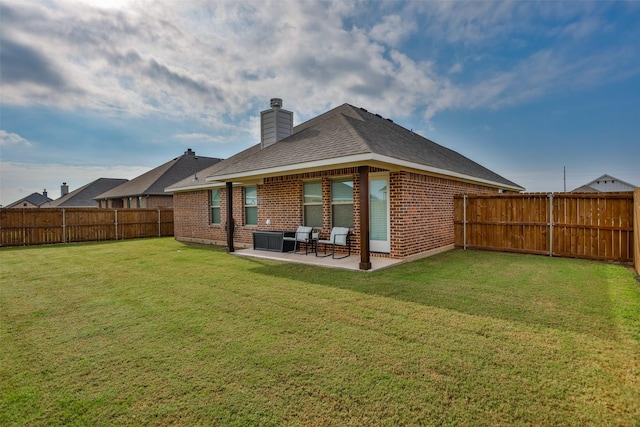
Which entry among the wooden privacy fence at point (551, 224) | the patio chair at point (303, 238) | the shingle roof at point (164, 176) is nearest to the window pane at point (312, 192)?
the patio chair at point (303, 238)

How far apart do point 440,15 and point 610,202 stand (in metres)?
7.71

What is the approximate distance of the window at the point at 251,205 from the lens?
36.6 feet

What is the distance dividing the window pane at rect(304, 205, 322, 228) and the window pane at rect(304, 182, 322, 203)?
20 cm

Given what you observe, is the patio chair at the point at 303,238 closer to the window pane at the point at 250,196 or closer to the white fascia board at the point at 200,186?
the window pane at the point at 250,196

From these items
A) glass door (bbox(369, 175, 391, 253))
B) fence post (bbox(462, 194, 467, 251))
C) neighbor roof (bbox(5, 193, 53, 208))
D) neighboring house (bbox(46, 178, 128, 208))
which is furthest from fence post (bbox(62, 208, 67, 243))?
neighbor roof (bbox(5, 193, 53, 208))

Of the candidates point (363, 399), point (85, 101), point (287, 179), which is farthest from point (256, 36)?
point (363, 399)

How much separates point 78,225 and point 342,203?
14.5 metres

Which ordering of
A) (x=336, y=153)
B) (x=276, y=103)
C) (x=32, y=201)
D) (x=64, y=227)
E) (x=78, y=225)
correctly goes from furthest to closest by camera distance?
(x=32, y=201) → (x=78, y=225) → (x=64, y=227) → (x=276, y=103) → (x=336, y=153)

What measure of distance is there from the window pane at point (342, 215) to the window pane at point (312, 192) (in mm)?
645

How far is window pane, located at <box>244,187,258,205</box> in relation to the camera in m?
11.1

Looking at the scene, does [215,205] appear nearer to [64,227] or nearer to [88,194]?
[64,227]

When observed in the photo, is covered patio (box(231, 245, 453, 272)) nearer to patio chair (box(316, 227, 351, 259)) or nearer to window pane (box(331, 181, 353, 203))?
patio chair (box(316, 227, 351, 259))

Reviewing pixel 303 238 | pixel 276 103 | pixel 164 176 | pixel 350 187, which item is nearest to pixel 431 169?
pixel 350 187

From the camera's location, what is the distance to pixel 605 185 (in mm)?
35562
